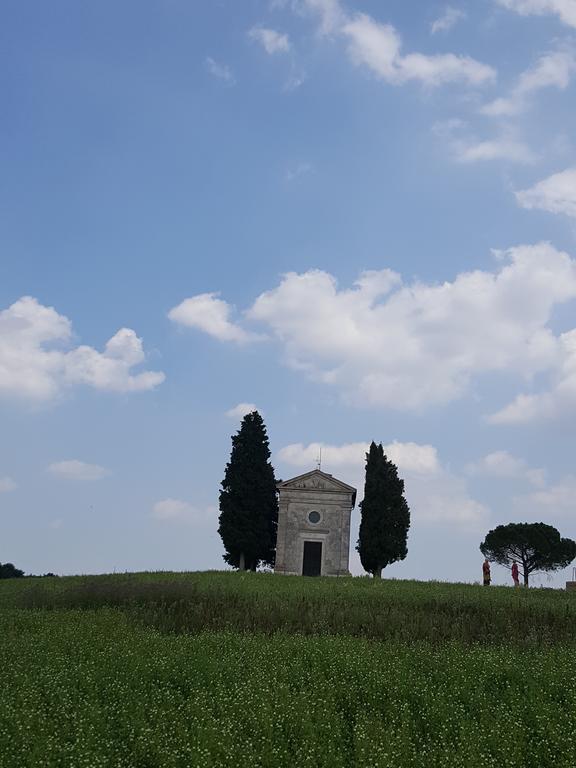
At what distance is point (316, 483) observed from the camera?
47875 mm

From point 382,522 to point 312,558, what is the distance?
5336 millimetres

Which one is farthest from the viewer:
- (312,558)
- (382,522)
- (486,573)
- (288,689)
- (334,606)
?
(312,558)

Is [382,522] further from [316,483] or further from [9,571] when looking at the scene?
[9,571]

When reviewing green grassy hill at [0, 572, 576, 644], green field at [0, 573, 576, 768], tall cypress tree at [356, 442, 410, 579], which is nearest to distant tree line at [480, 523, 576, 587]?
tall cypress tree at [356, 442, 410, 579]

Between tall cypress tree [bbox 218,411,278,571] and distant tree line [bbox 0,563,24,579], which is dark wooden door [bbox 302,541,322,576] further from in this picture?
distant tree line [bbox 0,563,24,579]

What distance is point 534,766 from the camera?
10.3 meters

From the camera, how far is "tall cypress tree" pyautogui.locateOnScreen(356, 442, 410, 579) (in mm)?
45719

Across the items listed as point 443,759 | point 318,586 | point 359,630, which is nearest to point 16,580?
point 318,586

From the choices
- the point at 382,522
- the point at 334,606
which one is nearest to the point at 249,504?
the point at 382,522

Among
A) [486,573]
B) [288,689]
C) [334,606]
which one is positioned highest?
[486,573]

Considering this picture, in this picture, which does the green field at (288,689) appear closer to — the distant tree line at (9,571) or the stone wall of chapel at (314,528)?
A: the stone wall of chapel at (314,528)

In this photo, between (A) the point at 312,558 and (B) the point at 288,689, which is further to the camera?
(A) the point at 312,558

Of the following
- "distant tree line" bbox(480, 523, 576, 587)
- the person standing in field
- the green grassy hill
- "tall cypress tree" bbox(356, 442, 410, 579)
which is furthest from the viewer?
"distant tree line" bbox(480, 523, 576, 587)

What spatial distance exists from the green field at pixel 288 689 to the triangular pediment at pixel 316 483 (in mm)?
26618
